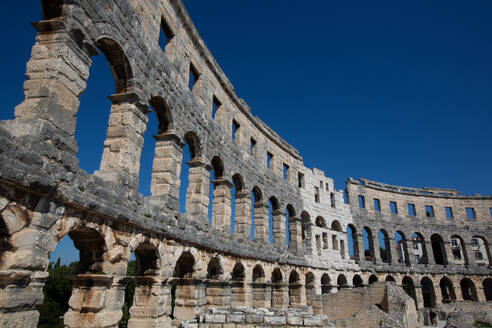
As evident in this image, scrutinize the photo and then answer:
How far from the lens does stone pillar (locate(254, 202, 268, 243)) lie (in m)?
16.0

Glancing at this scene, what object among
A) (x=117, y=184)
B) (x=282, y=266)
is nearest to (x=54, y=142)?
(x=117, y=184)

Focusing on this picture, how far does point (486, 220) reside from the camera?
101 feet

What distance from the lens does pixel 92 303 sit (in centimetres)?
595

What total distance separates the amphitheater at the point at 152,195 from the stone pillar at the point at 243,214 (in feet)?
0.16

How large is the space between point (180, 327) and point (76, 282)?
2810 mm

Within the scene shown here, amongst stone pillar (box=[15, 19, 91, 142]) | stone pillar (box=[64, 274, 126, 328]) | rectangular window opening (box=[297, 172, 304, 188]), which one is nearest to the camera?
stone pillar (box=[15, 19, 91, 142])

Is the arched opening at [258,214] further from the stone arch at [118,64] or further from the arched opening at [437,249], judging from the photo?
the arched opening at [437,249]

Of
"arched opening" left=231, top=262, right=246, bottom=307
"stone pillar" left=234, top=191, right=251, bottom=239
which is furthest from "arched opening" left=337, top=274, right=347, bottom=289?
"stone pillar" left=234, top=191, right=251, bottom=239

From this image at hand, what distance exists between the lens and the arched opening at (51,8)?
19.4ft

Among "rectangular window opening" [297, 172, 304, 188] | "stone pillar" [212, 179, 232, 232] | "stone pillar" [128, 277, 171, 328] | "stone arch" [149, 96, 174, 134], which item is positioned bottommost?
"stone pillar" [128, 277, 171, 328]

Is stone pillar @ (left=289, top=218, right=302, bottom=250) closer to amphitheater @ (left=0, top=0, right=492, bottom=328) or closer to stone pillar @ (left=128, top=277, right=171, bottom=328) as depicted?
amphitheater @ (left=0, top=0, right=492, bottom=328)

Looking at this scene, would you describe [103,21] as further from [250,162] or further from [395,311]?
[395,311]

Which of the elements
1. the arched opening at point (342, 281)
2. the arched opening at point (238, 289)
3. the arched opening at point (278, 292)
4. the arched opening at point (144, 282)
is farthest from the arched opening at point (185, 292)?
the arched opening at point (342, 281)

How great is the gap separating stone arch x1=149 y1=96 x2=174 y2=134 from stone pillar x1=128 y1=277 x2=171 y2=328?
401 centimetres
